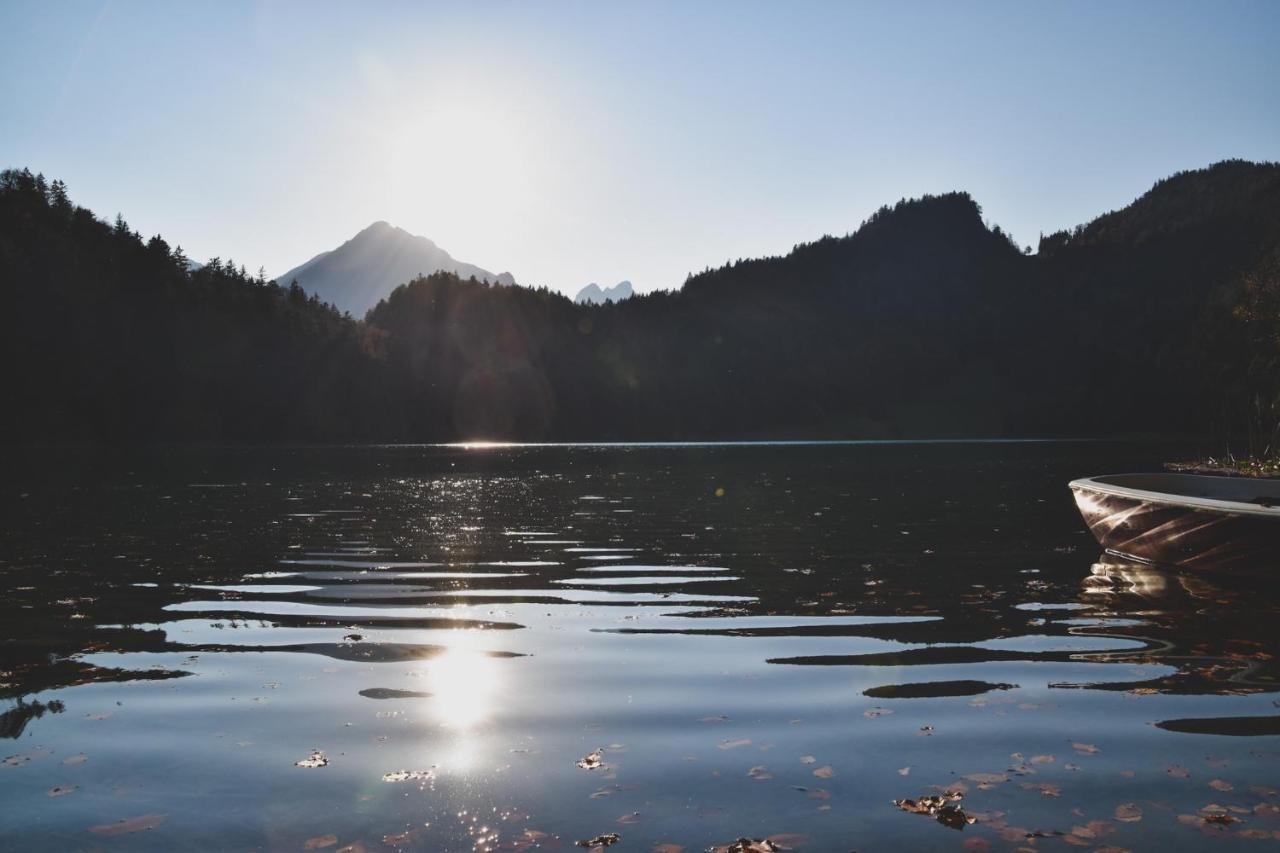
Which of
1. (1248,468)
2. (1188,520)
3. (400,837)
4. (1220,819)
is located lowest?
(1220,819)

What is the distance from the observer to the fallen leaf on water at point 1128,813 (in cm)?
718

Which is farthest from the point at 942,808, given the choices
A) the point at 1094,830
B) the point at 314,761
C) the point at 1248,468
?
the point at 1248,468

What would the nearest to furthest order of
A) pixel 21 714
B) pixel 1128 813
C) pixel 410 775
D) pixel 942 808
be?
pixel 1128 813 → pixel 942 808 → pixel 410 775 → pixel 21 714

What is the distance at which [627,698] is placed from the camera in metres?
11.0

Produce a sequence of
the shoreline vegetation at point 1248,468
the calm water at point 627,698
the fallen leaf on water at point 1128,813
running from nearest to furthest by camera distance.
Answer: the fallen leaf on water at point 1128,813
the calm water at point 627,698
the shoreline vegetation at point 1248,468

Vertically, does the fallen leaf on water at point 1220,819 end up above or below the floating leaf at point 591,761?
below

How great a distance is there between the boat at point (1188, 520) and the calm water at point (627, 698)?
2.14 feet

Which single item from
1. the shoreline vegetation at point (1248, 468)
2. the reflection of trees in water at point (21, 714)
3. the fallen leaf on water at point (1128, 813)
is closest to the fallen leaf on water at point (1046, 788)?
the fallen leaf on water at point (1128, 813)

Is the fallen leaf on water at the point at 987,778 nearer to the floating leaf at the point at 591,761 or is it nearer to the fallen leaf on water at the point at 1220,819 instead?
the fallen leaf on water at the point at 1220,819

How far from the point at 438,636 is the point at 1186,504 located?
16.0 metres

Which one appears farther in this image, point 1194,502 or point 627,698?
point 1194,502

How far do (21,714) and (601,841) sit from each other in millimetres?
7409

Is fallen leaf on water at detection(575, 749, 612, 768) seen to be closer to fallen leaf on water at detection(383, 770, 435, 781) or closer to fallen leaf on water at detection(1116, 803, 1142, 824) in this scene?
fallen leaf on water at detection(383, 770, 435, 781)

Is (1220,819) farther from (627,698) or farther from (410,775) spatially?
(410,775)
